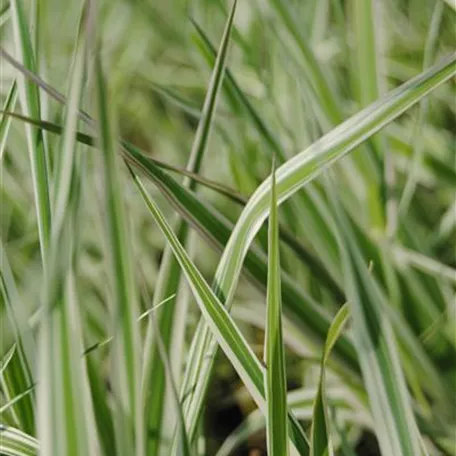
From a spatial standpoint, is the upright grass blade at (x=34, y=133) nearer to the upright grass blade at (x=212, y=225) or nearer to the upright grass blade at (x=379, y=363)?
the upright grass blade at (x=212, y=225)

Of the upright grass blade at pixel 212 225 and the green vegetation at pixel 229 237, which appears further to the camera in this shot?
the upright grass blade at pixel 212 225

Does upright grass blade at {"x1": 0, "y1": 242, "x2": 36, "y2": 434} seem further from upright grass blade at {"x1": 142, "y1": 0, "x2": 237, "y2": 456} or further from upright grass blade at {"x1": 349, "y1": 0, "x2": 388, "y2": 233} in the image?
upright grass blade at {"x1": 349, "y1": 0, "x2": 388, "y2": 233}

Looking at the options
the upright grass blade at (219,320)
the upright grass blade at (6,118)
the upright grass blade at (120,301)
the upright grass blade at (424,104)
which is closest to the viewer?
the upright grass blade at (120,301)

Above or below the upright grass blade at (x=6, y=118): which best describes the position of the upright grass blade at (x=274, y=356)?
below

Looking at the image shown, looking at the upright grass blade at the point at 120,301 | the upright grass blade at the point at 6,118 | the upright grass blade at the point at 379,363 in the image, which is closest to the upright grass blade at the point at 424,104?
the upright grass blade at the point at 379,363

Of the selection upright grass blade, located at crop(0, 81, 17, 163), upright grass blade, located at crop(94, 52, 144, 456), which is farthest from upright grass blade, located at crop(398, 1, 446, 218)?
upright grass blade, located at crop(94, 52, 144, 456)

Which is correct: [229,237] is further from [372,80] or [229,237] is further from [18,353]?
[372,80]

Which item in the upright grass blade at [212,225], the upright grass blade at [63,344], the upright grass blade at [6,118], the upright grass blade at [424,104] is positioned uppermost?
the upright grass blade at [424,104]

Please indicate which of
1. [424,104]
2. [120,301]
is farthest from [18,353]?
[424,104]

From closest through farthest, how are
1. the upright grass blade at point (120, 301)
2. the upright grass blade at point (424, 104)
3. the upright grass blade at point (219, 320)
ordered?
the upright grass blade at point (120, 301) < the upright grass blade at point (219, 320) < the upright grass blade at point (424, 104)

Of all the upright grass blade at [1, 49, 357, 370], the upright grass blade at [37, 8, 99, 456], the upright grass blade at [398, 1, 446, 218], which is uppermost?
the upright grass blade at [398, 1, 446, 218]
